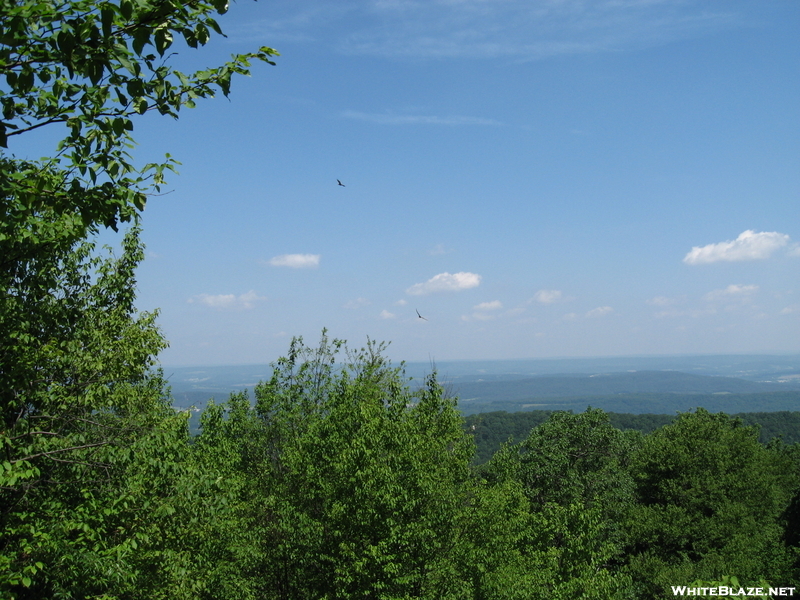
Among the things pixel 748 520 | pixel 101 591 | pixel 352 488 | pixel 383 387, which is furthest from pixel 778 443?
pixel 101 591

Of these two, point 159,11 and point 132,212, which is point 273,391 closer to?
point 132,212

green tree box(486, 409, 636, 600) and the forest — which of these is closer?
the forest

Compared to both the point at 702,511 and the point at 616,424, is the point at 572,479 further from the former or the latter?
the point at 616,424

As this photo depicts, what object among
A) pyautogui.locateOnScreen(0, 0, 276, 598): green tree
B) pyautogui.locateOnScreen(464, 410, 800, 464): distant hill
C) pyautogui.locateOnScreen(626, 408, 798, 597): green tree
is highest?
pyautogui.locateOnScreen(0, 0, 276, 598): green tree

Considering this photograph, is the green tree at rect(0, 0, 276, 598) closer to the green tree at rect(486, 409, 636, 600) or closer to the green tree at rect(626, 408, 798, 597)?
the green tree at rect(486, 409, 636, 600)

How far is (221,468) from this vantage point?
68.7 ft

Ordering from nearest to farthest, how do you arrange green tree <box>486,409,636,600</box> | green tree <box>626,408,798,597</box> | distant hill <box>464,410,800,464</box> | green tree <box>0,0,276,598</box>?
green tree <box>0,0,276,598</box> → green tree <box>486,409,636,600</box> → green tree <box>626,408,798,597</box> → distant hill <box>464,410,800,464</box>

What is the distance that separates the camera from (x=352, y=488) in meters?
19.7

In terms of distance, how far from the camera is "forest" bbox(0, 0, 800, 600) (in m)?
6.49

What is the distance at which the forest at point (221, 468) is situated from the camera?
6488mm

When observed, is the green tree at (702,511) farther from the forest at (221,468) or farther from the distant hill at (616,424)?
the distant hill at (616,424)

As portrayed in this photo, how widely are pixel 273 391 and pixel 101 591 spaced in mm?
16393

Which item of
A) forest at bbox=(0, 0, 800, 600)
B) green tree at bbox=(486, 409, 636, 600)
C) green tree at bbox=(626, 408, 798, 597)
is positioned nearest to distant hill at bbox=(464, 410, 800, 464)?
green tree at bbox=(486, 409, 636, 600)

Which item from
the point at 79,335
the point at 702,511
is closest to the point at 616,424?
the point at 702,511
